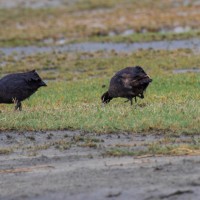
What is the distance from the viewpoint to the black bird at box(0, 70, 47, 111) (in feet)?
46.9

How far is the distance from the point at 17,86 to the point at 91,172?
5.46 meters

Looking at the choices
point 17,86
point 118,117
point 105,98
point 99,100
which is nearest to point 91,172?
point 118,117

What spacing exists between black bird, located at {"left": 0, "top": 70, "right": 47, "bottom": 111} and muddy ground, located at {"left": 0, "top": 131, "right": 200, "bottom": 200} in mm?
3254

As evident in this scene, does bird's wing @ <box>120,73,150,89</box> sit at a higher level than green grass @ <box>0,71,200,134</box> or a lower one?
higher

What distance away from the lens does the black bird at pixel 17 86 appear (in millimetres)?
14281

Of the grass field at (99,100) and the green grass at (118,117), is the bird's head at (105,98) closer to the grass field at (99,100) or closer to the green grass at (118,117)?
the grass field at (99,100)

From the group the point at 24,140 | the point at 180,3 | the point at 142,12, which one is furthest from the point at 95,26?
the point at 24,140

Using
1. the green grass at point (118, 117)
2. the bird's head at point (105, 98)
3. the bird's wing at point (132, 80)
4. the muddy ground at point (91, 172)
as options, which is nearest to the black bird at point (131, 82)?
the bird's wing at point (132, 80)

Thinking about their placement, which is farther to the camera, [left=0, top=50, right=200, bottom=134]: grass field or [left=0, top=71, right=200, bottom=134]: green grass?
A: [left=0, top=50, right=200, bottom=134]: grass field

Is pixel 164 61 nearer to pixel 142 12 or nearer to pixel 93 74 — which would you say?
pixel 93 74

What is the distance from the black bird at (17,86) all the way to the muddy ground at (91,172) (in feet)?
10.7

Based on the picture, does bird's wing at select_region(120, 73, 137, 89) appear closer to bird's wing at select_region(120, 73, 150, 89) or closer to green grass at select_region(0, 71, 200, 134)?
bird's wing at select_region(120, 73, 150, 89)

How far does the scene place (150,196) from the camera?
8078 millimetres

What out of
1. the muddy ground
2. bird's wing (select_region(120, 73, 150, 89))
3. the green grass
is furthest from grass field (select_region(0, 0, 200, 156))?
bird's wing (select_region(120, 73, 150, 89))
